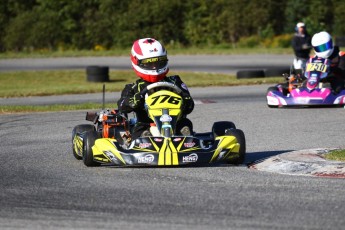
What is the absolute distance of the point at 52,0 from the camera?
Result: 1869 inches

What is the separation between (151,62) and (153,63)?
0.08 ft

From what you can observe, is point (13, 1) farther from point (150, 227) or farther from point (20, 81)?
point (150, 227)

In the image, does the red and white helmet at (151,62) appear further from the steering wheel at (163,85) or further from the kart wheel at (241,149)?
the kart wheel at (241,149)

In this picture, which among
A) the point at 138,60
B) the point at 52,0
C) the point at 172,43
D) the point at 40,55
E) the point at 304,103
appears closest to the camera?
the point at 138,60

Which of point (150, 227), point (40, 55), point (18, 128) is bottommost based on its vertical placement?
point (40, 55)

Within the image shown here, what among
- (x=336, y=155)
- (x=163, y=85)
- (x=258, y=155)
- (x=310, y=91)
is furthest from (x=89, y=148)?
(x=310, y=91)

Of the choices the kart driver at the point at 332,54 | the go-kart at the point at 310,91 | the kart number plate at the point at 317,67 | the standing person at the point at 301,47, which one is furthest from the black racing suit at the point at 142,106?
the standing person at the point at 301,47

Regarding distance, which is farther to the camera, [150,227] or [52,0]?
[52,0]

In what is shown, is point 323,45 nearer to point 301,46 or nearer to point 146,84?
point 301,46

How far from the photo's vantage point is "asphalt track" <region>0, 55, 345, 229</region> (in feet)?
21.2

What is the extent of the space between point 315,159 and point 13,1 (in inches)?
1606

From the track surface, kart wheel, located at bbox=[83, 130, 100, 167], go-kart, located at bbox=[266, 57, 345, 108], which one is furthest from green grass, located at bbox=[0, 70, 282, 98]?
kart wheel, located at bbox=[83, 130, 100, 167]

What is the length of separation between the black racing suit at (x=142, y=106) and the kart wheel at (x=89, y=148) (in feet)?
1.69

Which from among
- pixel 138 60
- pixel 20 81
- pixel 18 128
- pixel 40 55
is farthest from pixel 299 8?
pixel 138 60
